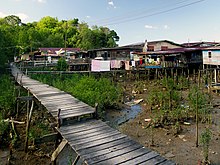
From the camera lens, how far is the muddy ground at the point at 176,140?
704 centimetres

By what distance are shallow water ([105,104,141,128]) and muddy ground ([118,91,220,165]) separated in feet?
1.41

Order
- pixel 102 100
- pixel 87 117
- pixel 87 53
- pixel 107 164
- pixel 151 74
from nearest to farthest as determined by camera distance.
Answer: pixel 107 164 < pixel 87 117 < pixel 102 100 < pixel 151 74 < pixel 87 53

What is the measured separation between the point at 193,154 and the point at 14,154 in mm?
6055

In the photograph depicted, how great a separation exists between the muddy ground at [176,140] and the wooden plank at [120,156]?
2998mm

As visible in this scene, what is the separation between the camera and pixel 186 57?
88.2 feet

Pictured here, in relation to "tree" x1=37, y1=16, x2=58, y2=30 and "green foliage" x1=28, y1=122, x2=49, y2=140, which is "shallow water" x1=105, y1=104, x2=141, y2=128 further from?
"tree" x1=37, y1=16, x2=58, y2=30

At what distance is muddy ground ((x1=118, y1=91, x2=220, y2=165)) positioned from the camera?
7.04 m

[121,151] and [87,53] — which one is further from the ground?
[87,53]

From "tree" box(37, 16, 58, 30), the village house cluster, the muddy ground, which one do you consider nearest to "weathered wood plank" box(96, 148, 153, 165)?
the muddy ground

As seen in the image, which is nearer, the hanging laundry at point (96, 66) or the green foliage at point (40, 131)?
the green foliage at point (40, 131)

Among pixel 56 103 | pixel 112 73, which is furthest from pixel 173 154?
pixel 112 73

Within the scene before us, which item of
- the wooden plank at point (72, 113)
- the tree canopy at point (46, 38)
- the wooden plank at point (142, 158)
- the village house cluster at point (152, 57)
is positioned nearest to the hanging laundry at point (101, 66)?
the village house cluster at point (152, 57)

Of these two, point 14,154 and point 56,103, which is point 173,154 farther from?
point 14,154

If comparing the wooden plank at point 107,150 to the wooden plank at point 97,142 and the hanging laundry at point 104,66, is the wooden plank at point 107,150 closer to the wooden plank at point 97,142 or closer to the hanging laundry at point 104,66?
the wooden plank at point 97,142
